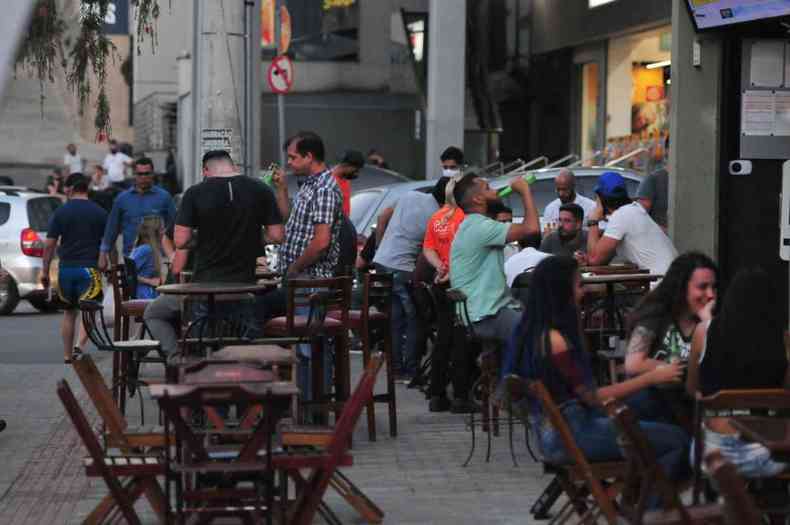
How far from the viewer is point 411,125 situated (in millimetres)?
38156

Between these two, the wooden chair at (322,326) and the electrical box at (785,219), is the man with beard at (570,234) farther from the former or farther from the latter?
the wooden chair at (322,326)

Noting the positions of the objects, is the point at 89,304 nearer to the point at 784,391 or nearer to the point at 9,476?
the point at 9,476

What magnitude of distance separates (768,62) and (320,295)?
4.67 m

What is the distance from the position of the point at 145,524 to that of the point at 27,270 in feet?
46.2

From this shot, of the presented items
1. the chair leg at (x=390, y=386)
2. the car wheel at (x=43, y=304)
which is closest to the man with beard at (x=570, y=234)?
the chair leg at (x=390, y=386)

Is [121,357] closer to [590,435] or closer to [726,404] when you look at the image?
[590,435]

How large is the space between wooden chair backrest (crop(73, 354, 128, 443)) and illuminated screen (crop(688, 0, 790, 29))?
6367 mm

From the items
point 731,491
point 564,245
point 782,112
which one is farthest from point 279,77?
point 731,491

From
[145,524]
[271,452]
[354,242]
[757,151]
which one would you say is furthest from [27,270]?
[271,452]

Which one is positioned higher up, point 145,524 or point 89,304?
point 89,304

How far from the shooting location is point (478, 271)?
1099 centimetres

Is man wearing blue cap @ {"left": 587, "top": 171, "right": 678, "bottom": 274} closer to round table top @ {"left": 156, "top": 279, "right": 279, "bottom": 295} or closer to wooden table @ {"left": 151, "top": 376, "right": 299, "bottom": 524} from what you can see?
round table top @ {"left": 156, "top": 279, "right": 279, "bottom": 295}

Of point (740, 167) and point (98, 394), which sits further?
point (740, 167)

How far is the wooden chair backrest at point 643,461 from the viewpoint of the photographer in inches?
252
